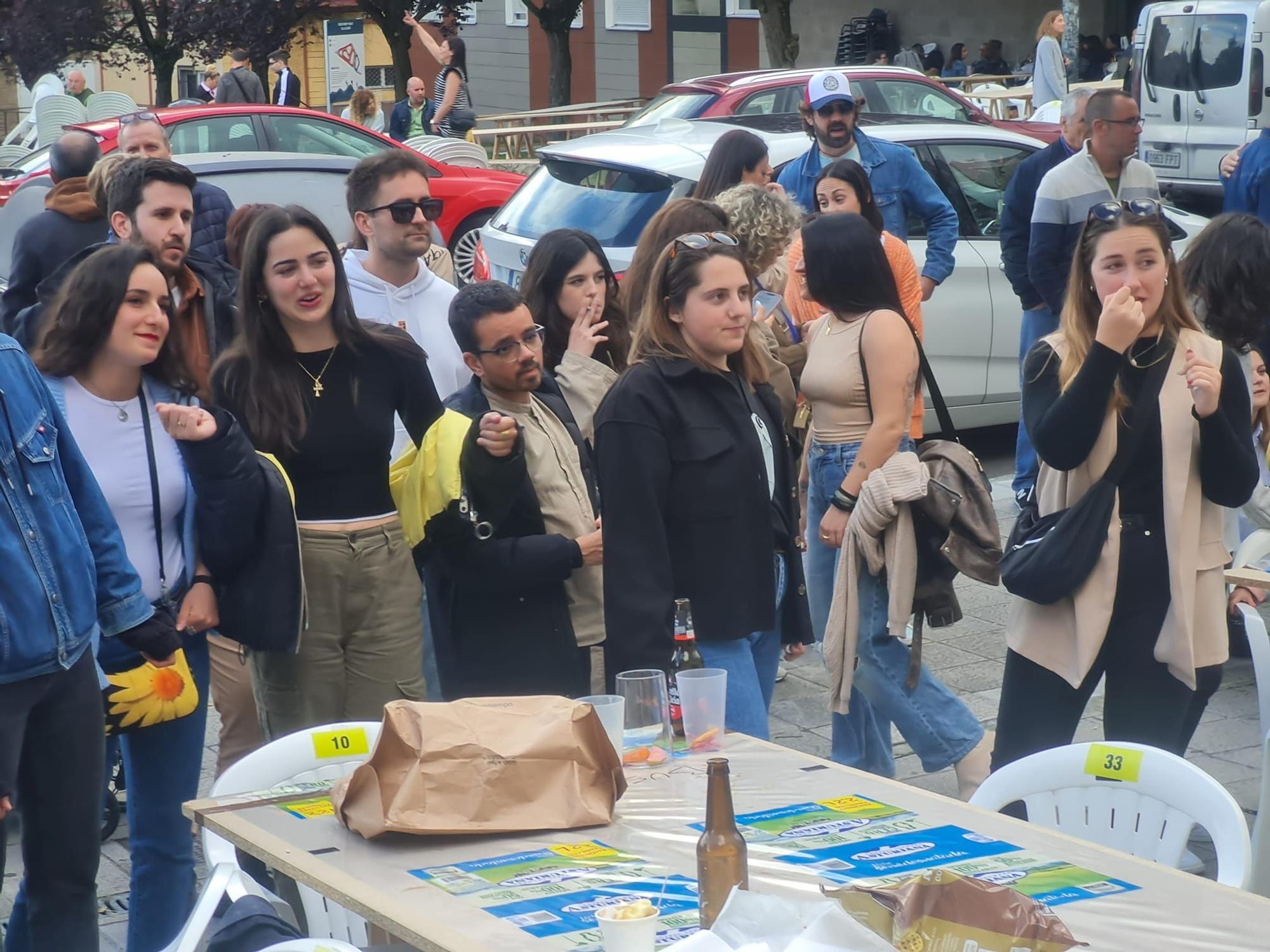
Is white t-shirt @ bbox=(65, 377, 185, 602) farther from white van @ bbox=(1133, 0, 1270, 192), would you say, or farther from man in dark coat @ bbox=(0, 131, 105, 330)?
white van @ bbox=(1133, 0, 1270, 192)

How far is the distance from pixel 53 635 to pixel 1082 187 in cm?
584

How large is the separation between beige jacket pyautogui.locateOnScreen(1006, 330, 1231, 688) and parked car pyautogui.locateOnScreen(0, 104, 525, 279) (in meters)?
9.91

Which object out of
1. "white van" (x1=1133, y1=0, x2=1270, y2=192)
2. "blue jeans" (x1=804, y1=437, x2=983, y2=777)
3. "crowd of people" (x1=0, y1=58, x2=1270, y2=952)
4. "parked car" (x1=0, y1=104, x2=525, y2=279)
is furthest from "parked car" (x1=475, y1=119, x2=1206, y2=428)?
"white van" (x1=1133, y1=0, x2=1270, y2=192)

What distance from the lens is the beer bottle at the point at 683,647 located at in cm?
377

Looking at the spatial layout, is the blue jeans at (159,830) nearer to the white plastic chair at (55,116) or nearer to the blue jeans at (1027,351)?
the blue jeans at (1027,351)

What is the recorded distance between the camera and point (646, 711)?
3533 millimetres

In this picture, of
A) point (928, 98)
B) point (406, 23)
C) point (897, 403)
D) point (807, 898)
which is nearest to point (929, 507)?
point (897, 403)

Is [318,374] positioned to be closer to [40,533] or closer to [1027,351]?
[40,533]

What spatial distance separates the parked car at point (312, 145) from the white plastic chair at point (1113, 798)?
10514 millimetres

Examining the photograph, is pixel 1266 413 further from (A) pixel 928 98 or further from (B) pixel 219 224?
(A) pixel 928 98

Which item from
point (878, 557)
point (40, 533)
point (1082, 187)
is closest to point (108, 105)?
point (1082, 187)

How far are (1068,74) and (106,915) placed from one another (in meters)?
24.6

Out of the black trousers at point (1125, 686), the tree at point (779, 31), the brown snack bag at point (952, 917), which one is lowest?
the black trousers at point (1125, 686)

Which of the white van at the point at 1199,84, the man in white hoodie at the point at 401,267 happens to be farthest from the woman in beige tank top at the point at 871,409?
the white van at the point at 1199,84
